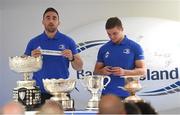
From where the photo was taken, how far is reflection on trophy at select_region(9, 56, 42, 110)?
5.65 ft

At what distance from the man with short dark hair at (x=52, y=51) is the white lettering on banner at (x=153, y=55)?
77 cm

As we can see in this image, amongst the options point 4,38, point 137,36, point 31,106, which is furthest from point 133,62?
point 4,38

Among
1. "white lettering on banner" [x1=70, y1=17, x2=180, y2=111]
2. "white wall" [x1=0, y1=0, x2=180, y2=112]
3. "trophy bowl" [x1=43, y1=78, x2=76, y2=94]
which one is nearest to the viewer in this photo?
"trophy bowl" [x1=43, y1=78, x2=76, y2=94]

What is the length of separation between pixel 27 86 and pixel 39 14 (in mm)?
1423

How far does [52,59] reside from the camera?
82.4 inches

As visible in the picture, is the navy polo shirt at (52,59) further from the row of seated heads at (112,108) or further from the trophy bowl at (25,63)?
the row of seated heads at (112,108)

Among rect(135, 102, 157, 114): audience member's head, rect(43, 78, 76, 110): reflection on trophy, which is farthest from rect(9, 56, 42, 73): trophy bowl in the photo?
rect(135, 102, 157, 114): audience member's head

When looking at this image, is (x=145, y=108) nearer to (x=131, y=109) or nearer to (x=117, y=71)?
(x=131, y=109)

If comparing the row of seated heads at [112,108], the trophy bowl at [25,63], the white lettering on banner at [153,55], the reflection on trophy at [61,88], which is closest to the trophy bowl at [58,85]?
the reflection on trophy at [61,88]

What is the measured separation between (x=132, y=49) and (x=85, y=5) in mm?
1101

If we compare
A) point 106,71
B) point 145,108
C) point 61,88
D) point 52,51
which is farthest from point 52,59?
point 145,108

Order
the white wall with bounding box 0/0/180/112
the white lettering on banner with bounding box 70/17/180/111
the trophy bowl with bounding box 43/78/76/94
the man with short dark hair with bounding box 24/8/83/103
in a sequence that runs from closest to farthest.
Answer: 1. the trophy bowl with bounding box 43/78/76/94
2. the man with short dark hair with bounding box 24/8/83/103
3. the white lettering on banner with bounding box 70/17/180/111
4. the white wall with bounding box 0/0/180/112

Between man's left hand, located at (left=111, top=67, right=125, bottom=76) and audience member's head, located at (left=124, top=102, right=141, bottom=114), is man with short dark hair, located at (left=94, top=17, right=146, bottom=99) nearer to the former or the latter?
man's left hand, located at (left=111, top=67, right=125, bottom=76)

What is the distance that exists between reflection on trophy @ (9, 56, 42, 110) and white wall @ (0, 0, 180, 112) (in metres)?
1.29
